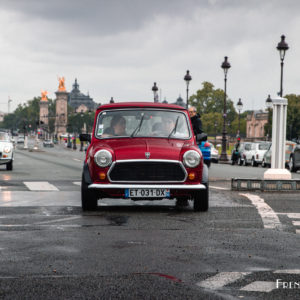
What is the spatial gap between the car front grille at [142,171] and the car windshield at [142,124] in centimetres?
98

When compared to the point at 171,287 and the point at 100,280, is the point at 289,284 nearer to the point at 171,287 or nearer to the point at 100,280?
the point at 171,287

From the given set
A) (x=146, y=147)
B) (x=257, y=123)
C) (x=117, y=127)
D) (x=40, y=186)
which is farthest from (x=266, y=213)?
(x=257, y=123)

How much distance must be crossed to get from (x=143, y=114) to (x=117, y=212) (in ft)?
6.37

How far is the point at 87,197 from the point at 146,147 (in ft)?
3.91

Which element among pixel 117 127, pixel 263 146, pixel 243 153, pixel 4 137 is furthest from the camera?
pixel 243 153

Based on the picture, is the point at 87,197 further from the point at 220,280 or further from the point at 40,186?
the point at 40,186

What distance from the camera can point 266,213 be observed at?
975 cm

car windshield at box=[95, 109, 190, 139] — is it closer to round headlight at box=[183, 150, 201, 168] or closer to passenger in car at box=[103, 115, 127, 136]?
passenger in car at box=[103, 115, 127, 136]

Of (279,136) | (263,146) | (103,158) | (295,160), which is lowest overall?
(295,160)

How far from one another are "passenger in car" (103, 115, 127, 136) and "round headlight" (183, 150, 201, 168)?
1.36 metres

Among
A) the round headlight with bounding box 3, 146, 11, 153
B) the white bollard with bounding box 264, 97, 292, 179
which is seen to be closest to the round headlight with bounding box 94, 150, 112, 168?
the white bollard with bounding box 264, 97, 292, 179

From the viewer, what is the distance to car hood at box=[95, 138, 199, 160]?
976 cm

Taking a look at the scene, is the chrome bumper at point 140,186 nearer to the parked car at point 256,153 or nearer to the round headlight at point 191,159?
the round headlight at point 191,159

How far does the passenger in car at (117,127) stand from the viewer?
1073 cm
